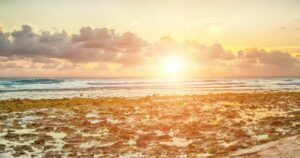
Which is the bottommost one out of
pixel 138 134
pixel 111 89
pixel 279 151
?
pixel 138 134

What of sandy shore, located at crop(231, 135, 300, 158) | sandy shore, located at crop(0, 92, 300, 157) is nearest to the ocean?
sandy shore, located at crop(0, 92, 300, 157)

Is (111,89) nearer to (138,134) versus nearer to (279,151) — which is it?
(138,134)

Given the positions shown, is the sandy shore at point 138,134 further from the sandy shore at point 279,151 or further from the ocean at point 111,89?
the ocean at point 111,89

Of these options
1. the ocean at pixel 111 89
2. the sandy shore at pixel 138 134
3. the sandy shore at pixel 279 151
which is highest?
the ocean at pixel 111 89

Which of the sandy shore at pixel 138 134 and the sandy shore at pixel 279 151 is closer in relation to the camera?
the sandy shore at pixel 279 151

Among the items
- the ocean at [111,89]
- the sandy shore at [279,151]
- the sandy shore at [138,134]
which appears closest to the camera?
the sandy shore at [279,151]

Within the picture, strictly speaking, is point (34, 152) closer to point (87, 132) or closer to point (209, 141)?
point (87, 132)

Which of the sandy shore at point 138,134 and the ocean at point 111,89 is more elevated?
the ocean at point 111,89

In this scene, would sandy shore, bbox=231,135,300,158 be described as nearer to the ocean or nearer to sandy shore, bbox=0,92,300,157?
sandy shore, bbox=0,92,300,157

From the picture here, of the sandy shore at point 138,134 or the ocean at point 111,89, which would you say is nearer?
the sandy shore at point 138,134

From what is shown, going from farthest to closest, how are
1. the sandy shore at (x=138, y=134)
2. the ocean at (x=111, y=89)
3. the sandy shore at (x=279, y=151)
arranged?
1. the ocean at (x=111, y=89)
2. the sandy shore at (x=138, y=134)
3. the sandy shore at (x=279, y=151)

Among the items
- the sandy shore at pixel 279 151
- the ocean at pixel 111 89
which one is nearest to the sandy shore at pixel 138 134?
the sandy shore at pixel 279 151

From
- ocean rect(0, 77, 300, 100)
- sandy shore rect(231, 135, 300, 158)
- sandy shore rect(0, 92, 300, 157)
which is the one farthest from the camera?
ocean rect(0, 77, 300, 100)

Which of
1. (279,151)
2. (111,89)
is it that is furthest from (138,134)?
(111,89)
